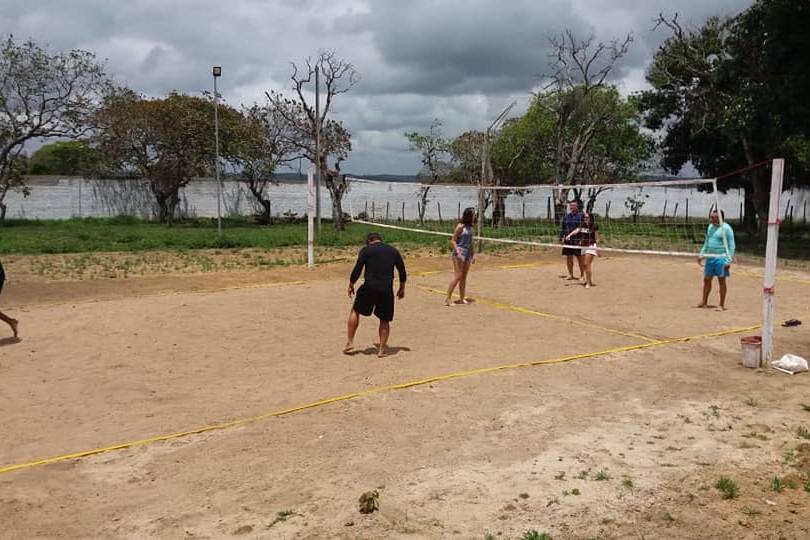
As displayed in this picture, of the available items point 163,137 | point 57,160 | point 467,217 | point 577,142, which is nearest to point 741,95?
point 577,142

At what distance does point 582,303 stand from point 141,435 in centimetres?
741

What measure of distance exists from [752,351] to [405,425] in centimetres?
384

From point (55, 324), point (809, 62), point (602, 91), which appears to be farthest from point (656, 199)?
point (55, 324)

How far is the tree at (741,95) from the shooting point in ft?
59.1

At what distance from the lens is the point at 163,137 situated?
97.7ft

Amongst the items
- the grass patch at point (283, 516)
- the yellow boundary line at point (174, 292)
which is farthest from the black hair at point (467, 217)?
the grass patch at point (283, 516)

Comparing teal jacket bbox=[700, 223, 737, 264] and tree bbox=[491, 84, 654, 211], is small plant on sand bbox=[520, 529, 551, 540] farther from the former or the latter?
tree bbox=[491, 84, 654, 211]

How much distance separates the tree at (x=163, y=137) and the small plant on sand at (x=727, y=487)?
28.5 metres

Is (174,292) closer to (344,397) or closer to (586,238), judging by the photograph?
(344,397)

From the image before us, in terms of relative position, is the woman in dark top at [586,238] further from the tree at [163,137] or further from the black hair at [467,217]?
the tree at [163,137]

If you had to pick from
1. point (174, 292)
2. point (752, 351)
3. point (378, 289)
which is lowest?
point (174, 292)

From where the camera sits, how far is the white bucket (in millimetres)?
6957

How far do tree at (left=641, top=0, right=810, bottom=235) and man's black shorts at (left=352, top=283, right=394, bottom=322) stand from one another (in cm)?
1377

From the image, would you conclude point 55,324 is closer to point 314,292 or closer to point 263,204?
point 314,292
